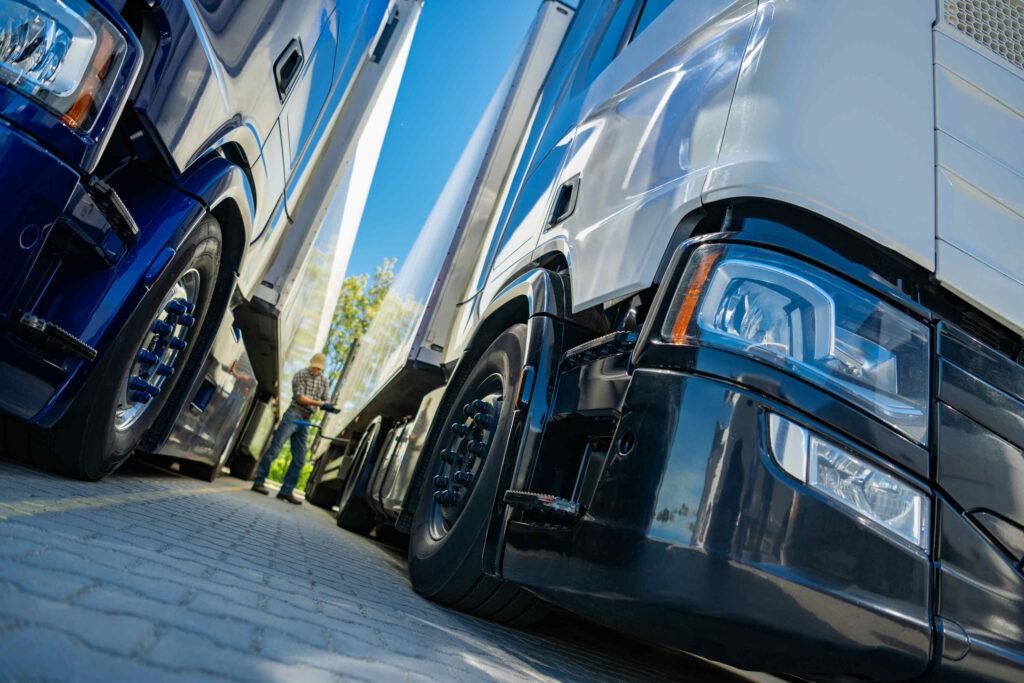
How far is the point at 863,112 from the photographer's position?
6.50 ft

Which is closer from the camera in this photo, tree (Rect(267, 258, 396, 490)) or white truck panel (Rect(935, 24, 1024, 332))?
white truck panel (Rect(935, 24, 1024, 332))

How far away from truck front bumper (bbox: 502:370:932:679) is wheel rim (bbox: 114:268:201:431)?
7.22ft

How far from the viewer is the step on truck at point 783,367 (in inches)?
62.1

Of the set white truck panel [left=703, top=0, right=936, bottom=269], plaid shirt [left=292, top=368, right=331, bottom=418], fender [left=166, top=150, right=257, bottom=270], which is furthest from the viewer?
plaid shirt [left=292, top=368, right=331, bottom=418]

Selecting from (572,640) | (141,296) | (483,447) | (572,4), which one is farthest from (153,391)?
(572,4)

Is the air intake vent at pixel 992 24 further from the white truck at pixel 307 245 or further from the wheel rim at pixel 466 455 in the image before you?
the white truck at pixel 307 245

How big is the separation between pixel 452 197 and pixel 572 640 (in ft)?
11.7

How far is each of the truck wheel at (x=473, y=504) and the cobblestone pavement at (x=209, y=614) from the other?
3.6 inches

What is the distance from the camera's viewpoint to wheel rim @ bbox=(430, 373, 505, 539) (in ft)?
8.64

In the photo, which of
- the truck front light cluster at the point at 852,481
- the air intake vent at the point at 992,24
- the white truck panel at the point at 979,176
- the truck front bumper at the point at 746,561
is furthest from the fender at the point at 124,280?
the air intake vent at the point at 992,24

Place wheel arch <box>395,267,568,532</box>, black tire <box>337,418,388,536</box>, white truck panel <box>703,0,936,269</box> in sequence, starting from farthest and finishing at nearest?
black tire <box>337,418,388,536</box> → wheel arch <box>395,267,568,532</box> → white truck panel <box>703,0,936,269</box>

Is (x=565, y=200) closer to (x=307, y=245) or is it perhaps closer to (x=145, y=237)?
(x=145, y=237)

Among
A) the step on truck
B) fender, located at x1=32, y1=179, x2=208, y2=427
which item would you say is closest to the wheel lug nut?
fender, located at x1=32, y1=179, x2=208, y2=427

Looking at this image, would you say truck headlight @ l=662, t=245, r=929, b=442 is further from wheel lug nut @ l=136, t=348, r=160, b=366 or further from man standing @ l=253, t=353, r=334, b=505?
man standing @ l=253, t=353, r=334, b=505
